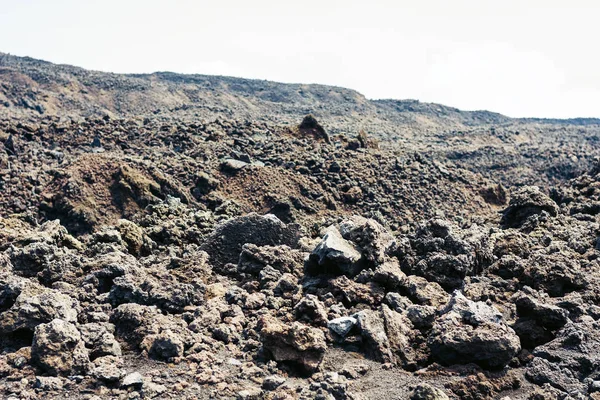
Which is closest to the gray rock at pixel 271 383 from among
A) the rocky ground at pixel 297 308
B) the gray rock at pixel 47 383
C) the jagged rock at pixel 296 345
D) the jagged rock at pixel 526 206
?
the rocky ground at pixel 297 308

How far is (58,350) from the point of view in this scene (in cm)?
425

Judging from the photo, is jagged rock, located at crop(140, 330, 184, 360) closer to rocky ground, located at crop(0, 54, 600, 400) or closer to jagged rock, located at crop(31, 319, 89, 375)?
rocky ground, located at crop(0, 54, 600, 400)

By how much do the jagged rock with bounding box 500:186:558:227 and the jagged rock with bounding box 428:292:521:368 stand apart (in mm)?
6397

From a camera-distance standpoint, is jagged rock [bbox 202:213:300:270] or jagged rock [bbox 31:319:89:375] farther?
jagged rock [bbox 202:213:300:270]

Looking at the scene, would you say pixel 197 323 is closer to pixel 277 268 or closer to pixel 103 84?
pixel 277 268

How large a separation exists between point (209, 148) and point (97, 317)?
483 inches

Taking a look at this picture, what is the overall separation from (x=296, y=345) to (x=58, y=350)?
6.58 feet

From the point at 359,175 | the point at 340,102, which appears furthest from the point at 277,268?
the point at 340,102

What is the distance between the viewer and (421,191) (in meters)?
17.4

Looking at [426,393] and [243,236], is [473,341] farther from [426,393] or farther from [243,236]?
[243,236]

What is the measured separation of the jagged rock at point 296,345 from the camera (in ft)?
14.7

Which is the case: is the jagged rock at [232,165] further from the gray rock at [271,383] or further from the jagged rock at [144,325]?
the gray rock at [271,383]

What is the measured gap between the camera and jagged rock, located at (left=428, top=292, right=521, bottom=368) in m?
4.56

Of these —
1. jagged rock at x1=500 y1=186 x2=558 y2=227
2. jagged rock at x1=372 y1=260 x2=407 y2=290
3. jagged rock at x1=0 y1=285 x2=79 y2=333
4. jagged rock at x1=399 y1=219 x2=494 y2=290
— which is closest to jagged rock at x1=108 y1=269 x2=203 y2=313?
jagged rock at x1=0 y1=285 x2=79 y2=333
